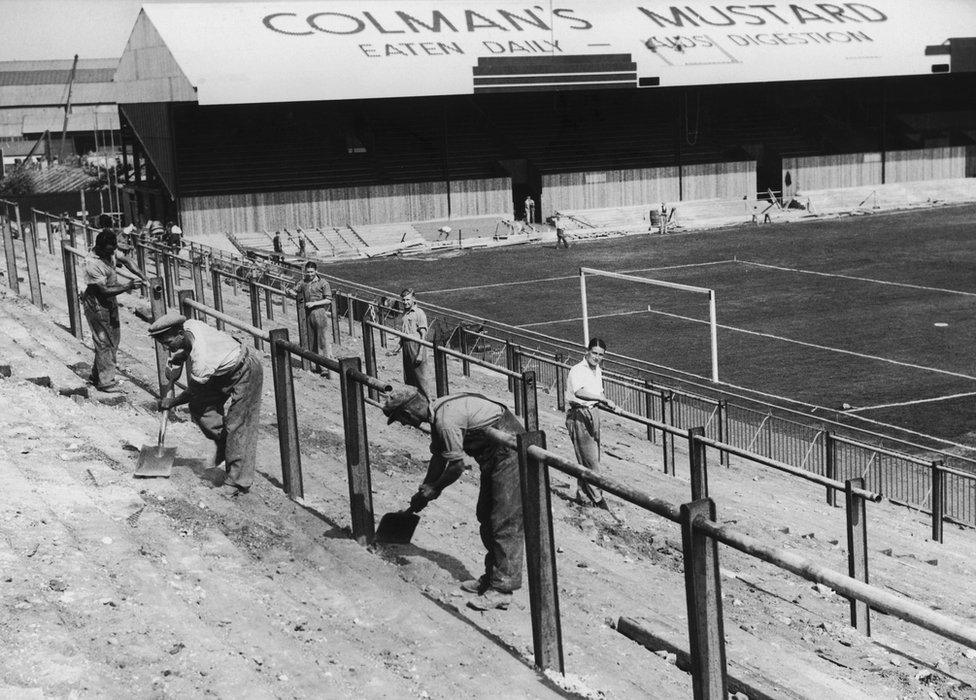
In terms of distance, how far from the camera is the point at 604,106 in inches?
2419

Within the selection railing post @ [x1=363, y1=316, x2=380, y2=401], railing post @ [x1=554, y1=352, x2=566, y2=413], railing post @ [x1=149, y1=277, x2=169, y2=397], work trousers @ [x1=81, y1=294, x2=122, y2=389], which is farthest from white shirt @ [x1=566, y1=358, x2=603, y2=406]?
railing post @ [x1=363, y1=316, x2=380, y2=401]

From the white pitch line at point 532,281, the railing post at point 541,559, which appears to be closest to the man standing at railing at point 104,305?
the railing post at point 541,559

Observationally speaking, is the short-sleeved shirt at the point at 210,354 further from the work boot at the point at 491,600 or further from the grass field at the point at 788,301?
the grass field at the point at 788,301

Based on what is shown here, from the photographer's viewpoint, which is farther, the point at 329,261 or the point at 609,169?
the point at 609,169

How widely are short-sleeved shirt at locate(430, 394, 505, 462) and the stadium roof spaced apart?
42.8 metres

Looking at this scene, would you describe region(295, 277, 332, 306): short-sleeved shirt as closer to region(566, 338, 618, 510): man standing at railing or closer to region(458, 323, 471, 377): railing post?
region(458, 323, 471, 377): railing post

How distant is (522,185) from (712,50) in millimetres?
10892

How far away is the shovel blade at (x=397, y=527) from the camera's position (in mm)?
9500

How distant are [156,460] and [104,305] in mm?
4872

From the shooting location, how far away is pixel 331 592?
8.56m

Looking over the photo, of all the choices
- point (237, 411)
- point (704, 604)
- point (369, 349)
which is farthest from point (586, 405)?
point (704, 604)

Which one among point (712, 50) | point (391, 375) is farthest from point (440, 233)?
point (391, 375)

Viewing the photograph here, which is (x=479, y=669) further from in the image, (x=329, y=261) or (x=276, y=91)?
(x=276, y=91)

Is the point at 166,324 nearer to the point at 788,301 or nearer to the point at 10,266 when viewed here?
the point at 10,266
